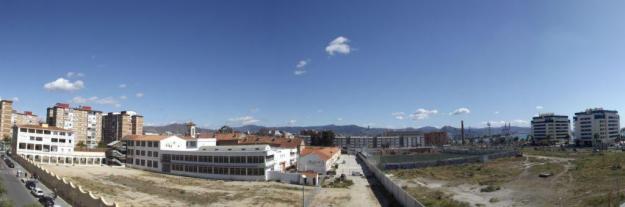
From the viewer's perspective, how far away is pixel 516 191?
56.6m

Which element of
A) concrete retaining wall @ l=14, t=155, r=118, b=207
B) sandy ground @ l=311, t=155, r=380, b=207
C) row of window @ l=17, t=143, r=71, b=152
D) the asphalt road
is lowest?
sandy ground @ l=311, t=155, r=380, b=207

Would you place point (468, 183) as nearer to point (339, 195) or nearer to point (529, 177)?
point (529, 177)

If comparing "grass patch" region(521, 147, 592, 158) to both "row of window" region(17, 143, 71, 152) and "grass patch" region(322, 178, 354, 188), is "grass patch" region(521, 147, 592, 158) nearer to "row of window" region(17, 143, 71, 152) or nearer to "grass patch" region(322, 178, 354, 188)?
"grass patch" region(322, 178, 354, 188)

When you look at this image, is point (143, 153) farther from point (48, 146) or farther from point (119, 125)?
point (119, 125)

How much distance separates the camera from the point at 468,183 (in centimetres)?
6819

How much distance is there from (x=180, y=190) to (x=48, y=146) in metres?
50.1

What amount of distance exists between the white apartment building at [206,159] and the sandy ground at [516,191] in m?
21.6

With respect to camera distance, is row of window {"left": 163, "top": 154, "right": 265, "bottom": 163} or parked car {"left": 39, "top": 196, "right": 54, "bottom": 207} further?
row of window {"left": 163, "top": 154, "right": 265, "bottom": 163}

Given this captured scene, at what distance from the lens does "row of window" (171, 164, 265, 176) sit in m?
74.7

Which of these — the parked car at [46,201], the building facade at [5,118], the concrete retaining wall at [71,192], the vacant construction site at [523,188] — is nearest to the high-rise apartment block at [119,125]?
the building facade at [5,118]

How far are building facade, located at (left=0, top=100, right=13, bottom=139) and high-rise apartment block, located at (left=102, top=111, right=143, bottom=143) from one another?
30299mm

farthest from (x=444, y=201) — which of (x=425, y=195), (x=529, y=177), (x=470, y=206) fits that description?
(x=529, y=177)

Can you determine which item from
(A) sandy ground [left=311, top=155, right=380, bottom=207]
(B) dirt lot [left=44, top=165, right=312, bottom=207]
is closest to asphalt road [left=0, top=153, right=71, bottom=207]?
(B) dirt lot [left=44, top=165, right=312, bottom=207]

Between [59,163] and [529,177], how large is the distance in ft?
280
